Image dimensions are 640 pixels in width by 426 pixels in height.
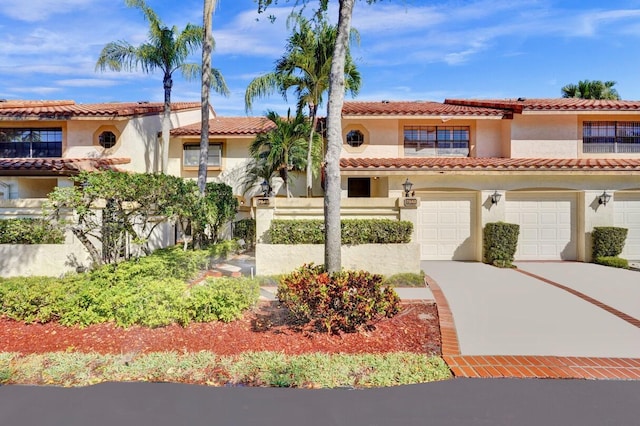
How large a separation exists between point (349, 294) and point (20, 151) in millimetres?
19817

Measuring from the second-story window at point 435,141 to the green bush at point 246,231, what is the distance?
760cm

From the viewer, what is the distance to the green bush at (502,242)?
40.2ft

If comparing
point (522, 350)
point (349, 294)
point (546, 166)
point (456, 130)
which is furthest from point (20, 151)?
point (546, 166)

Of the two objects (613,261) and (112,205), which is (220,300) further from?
(613,261)

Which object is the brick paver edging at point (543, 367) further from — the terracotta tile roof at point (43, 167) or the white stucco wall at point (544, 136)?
the terracotta tile roof at point (43, 167)

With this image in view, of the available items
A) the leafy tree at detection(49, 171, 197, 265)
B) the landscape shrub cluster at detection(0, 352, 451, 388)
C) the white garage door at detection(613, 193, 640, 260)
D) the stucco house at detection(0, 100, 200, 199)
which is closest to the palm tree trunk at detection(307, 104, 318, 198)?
the leafy tree at detection(49, 171, 197, 265)

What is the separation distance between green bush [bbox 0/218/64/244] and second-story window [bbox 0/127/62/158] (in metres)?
10.2

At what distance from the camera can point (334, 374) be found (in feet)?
15.3

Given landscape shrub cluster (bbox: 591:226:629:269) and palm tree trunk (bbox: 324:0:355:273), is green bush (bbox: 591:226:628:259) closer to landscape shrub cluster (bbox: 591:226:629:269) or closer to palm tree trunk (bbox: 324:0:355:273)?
landscape shrub cluster (bbox: 591:226:629:269)

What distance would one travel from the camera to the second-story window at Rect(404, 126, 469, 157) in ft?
51.8

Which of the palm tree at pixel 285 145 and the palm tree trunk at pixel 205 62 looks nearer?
the palm tree trunk at pixel 205 62

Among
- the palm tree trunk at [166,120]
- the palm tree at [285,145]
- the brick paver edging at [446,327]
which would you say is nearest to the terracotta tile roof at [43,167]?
the palm tree trunk at [166,120]

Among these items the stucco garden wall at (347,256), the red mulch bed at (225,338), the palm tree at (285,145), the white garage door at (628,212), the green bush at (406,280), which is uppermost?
the palm tree at (285,145)

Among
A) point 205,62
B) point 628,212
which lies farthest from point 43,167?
point 628,212
